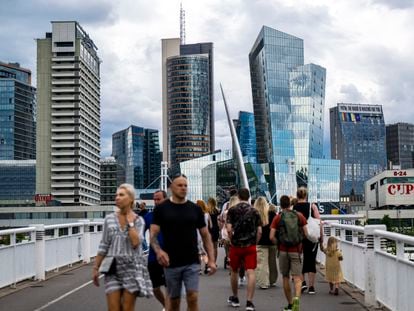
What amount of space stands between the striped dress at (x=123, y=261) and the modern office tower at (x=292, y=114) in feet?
508

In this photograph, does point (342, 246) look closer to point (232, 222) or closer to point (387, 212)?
point (232, 222)

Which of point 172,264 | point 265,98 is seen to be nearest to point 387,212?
point 265,98

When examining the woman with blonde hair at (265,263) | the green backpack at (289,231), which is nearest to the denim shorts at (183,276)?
the green backpack at (289,231)

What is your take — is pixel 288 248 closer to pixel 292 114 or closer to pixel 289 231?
pixel 289 231

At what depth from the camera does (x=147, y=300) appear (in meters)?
12.8

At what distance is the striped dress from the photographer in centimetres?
709

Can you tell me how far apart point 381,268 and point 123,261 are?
16.6 ft

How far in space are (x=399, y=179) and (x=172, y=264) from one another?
132 meters

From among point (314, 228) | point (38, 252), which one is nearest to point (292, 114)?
point (38, 252)

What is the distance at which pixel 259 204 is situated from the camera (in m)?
13.5

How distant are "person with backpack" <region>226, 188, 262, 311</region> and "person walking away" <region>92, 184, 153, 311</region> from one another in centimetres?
394

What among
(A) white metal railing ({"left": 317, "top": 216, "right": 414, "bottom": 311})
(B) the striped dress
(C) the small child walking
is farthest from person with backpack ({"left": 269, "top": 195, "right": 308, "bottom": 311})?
(B) the striped dress

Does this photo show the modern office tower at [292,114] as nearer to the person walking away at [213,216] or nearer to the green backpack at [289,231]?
the person walking away at [213,216]

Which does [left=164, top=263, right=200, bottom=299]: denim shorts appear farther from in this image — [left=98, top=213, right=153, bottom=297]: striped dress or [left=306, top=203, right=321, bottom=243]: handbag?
[left=306, top=203, right=321, bottom=243]: handbag
